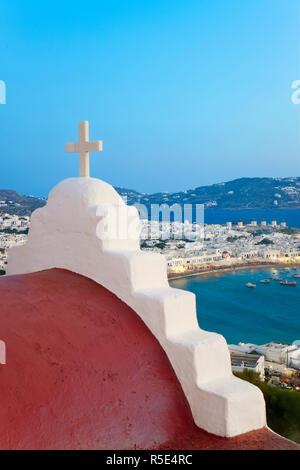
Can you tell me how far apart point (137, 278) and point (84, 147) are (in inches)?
58.4

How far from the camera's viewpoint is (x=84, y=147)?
381 centimetres

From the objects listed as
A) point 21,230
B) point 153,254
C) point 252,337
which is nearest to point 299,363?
point 252,337

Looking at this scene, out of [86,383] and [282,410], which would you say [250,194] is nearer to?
[282,410]

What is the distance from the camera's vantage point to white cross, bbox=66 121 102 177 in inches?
148

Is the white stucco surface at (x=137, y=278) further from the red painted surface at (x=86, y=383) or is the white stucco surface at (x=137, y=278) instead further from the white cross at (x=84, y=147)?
the white cross at (x=84, y=147)

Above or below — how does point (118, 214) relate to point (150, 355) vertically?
above

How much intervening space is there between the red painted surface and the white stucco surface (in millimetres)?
77

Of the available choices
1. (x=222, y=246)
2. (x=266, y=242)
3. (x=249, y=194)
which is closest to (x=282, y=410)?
(x=222, y=246)

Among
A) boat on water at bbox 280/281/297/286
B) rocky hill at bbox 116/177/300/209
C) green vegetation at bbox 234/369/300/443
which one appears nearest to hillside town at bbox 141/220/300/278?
boat on water at bbox 280/281/297/286

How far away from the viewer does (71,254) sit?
3.28m

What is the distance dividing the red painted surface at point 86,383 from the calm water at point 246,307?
101ft
